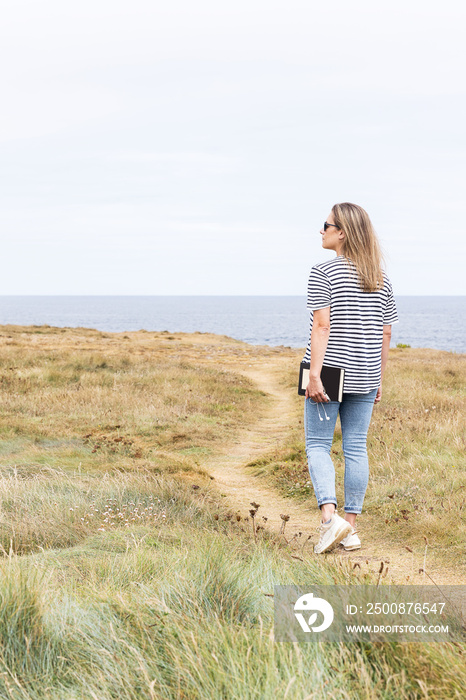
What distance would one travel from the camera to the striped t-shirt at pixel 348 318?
14.9 ft

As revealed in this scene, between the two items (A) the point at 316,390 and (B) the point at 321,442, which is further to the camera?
(B) the point at 321,442

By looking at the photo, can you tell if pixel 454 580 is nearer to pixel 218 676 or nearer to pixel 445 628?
pixel 445 628

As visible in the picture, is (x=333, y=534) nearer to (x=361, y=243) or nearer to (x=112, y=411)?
(x=361, y=243)

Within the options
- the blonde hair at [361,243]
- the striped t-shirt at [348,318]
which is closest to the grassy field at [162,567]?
the striped t-shirt at [348,318]

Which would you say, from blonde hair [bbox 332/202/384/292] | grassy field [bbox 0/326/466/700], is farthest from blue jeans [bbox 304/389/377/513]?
blonde hair [bbox 332/202/384/292]

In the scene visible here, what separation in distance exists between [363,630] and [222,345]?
109 feet

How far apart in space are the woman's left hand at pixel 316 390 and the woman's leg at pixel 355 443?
0.33 m

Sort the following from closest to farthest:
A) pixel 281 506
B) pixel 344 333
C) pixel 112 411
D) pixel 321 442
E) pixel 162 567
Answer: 1. pixel 162 567
2. pixel 344 333
3. pixel 321 442
4. pixel 281 506
5. pixel 112 411

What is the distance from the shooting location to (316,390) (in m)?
4.48

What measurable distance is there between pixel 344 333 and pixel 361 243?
0.70 meters

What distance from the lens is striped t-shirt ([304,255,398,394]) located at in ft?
14.9

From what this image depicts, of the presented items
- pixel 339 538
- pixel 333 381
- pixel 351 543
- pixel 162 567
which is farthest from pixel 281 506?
pixel 162 567

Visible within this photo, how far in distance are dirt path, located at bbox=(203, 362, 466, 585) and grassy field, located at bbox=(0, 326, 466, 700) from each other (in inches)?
11.5

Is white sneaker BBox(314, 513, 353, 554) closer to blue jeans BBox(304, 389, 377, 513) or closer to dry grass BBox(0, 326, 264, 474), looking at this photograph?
blue jeans BBox(304, 389, 377, 513)
